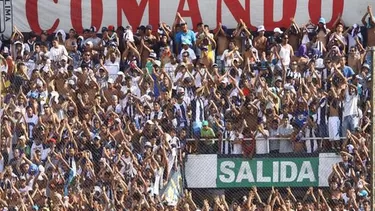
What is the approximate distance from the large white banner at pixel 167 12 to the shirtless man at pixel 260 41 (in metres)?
0.78

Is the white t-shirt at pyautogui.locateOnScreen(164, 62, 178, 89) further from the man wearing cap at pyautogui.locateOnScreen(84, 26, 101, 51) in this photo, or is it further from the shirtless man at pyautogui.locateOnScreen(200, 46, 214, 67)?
the man wearing cap at pyautogui.locateOnScreen(84, 26, 101, 51)

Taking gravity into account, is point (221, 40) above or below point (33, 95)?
above

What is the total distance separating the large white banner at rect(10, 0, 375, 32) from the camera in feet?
96.0

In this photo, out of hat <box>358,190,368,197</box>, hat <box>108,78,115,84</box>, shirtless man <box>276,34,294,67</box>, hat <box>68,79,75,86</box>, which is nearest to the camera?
hat <box>358,190,368,197</box>

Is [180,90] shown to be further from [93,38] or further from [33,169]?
[93,38]

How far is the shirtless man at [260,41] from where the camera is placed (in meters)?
28.3

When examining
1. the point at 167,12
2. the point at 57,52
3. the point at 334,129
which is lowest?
the point at 334,129

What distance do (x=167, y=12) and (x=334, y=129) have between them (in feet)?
20.3

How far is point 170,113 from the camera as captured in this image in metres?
25.2

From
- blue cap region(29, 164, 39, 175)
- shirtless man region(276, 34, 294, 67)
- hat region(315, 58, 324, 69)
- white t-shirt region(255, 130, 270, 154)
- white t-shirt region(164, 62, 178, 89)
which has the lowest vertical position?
blue cap region(29, 164, 39, 175)

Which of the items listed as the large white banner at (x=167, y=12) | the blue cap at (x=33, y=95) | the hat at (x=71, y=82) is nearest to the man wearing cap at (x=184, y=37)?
the large white banner at (x=167, y=12)

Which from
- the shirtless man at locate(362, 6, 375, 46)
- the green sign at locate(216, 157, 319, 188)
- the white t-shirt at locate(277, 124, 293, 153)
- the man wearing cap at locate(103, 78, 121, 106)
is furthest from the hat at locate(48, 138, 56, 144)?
the shirtless man at locate(362, 6, 375, 46)

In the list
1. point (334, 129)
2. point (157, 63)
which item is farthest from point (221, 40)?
point (334, 129)

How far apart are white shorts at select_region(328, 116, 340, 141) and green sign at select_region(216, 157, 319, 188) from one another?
0.48 metres
